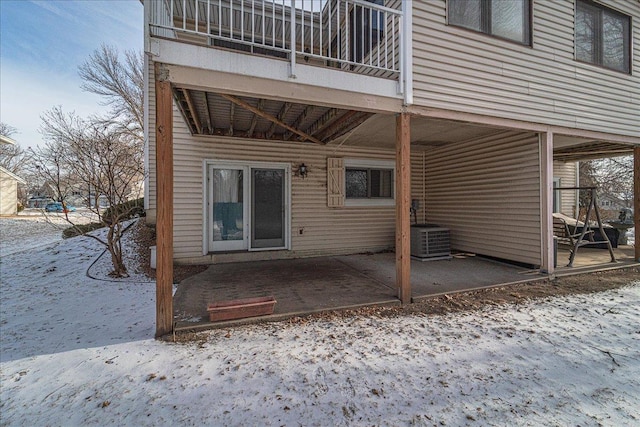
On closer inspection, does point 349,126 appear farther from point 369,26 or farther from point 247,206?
point 247,206

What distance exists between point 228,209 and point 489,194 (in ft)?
17.8

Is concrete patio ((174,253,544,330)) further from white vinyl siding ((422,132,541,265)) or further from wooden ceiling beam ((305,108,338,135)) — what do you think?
wooden ceiling beam ((305,108,338,135))

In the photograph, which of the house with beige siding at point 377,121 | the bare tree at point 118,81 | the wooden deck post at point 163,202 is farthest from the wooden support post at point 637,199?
the bare tree at point 118,81

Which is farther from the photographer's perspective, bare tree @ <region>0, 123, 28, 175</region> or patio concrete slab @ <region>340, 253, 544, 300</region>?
bare tree @ <region>0, 123, 28, 175</region>

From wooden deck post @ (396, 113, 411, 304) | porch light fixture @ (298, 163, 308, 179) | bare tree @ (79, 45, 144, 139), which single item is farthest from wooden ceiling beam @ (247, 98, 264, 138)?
bare tree @ (79, 45, 144, 139)

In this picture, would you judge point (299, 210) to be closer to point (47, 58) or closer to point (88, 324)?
point (88, 324)

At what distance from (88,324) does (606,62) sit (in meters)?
9.33

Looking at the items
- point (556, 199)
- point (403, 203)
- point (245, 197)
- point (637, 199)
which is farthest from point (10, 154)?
point (637, 199)

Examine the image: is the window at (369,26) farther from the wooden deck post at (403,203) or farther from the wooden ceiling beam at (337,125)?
the wooden deck post at (403,203)

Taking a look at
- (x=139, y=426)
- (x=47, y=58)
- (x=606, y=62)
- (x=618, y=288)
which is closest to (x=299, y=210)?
(x=139, y=426)

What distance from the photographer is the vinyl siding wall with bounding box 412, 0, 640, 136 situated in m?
3.98

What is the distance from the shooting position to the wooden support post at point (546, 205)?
489 centimetres

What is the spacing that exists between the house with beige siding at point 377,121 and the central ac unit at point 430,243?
703mm

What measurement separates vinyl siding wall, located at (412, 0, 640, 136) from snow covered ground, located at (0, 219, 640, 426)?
2.95m
